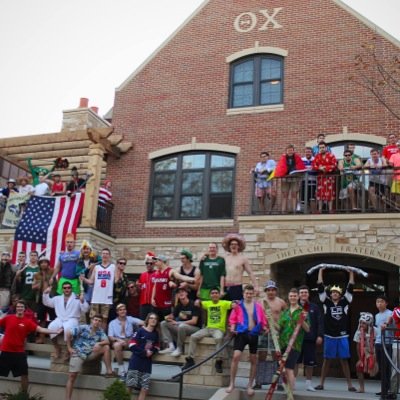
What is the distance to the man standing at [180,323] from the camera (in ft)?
30.0

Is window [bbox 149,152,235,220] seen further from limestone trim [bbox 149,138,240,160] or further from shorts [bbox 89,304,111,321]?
shorts [bbox 89,304,111,321]

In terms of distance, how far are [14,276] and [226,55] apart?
28.7ft

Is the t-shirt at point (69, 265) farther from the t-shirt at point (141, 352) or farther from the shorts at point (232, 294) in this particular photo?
the shorts at point (232, 294)

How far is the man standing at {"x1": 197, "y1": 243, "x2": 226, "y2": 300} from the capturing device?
377 inches

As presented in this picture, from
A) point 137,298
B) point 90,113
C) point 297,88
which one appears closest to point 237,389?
point 137,298

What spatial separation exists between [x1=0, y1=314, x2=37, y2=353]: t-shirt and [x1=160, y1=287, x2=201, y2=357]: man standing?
7.43ft

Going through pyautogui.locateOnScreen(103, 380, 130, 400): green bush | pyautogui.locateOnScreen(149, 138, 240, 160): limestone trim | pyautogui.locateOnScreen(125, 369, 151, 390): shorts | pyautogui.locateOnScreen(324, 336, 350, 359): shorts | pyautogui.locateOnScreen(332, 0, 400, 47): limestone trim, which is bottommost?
pyautogui.locateOnScreen(103, 380, 130, 400): green bush

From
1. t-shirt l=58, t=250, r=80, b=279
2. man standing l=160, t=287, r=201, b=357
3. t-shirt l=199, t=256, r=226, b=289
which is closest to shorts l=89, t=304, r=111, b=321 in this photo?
t-shirt l=58, t=250, r=80, b=279

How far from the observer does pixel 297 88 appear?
615 inches

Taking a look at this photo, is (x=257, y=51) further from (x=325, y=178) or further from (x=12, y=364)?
(x=12, y=364)

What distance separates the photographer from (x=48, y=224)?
1531 cm

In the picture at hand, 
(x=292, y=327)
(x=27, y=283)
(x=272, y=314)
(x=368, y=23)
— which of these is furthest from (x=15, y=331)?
(x=368, y=23)

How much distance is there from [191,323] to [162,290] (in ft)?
3.44

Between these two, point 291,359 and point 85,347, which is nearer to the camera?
point 291,359
